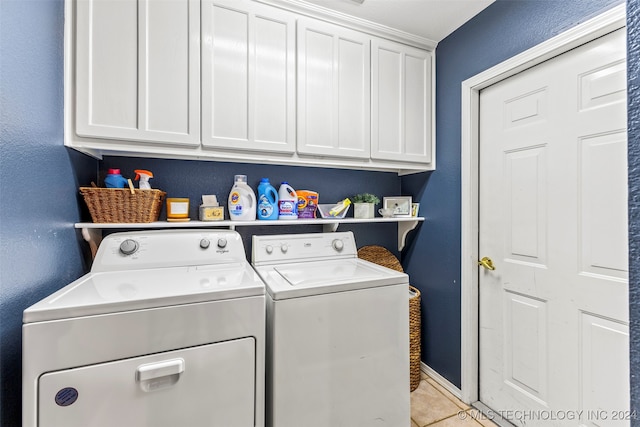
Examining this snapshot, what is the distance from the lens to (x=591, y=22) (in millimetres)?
1270

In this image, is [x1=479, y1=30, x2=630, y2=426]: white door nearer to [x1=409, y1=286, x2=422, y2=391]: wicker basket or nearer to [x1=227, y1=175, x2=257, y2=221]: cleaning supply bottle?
[x1=409, y1=286, x2=422, y2=391]: wicker basket

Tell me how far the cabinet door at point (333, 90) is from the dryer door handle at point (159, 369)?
4.02ft

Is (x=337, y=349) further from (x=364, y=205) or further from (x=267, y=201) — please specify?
(x=364, y=205)

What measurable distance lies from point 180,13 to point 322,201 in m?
1.38

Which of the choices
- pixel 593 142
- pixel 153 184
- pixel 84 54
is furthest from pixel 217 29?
pixel 593 142

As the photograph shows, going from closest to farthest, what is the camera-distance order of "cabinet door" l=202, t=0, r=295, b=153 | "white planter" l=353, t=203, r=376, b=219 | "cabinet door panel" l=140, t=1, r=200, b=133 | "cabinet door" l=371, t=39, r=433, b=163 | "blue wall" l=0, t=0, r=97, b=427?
"blue wall" l=0, t=0, r=97, b=427 < "cabinet door panel" l=140, t=1, r=200, b=133 < "cabinet door" l=202, t=0, r=295, b=153 < "cabinet door" l=371, t=39, r=433, b=163 < "white planter" l=353, t=203, r=376, b=219

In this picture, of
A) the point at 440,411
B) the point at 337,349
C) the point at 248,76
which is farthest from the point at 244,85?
the point at 440,411

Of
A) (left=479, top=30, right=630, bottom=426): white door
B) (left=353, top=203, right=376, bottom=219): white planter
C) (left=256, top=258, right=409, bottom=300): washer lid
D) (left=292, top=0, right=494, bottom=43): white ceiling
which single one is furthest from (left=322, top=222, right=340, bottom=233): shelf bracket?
(left=292, top=0, right=494, bottom=43): white ceiling

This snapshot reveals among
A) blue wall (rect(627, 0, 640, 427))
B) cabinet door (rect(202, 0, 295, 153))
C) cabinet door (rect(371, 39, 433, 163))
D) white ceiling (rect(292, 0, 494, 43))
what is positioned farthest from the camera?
cabinet door (rect(371, 39, 433, 163))

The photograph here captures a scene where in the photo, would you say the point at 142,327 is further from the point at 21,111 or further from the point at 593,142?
the point at 593,142

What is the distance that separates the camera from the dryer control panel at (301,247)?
5.93ft

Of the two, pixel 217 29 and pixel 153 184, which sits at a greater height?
pixel 217 29

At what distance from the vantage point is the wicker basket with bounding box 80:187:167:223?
55.1 inches

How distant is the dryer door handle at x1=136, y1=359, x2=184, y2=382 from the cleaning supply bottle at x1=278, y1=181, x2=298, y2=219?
104 cm
